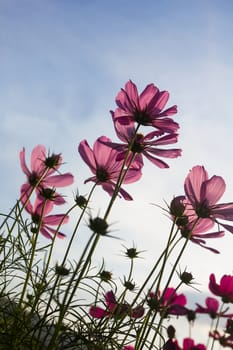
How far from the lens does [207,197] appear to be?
102 centimetres

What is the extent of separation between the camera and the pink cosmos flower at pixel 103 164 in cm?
113

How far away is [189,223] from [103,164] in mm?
252

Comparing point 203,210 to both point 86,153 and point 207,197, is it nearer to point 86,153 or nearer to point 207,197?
point 207,197

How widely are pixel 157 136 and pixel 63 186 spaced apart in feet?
1.10


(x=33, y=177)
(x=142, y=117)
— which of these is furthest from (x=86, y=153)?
(x=33, y=177)

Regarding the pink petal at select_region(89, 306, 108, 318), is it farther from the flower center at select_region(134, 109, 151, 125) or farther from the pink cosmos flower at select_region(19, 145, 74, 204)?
the flower center at select_region(134, 109, 151, 125)

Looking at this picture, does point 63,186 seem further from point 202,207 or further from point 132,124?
point 202,207

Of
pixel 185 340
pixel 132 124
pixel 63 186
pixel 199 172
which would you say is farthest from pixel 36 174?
pixel 185 340

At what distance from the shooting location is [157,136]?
1.07 m

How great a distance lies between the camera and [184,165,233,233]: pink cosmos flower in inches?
40.0

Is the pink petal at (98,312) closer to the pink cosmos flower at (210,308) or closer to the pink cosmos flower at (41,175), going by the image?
the pink cosmos flower at (41,175)

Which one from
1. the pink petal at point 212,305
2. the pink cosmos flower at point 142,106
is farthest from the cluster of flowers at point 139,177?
the pink petal at point 212,305

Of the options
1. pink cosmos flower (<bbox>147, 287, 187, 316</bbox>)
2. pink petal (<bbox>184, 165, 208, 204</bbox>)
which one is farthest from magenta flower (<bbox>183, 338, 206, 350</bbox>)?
pink petal (<bbox>184, 165, 208, 204</bbox>)

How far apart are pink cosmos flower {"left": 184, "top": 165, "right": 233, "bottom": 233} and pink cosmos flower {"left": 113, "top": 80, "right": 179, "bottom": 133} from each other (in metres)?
0.15
